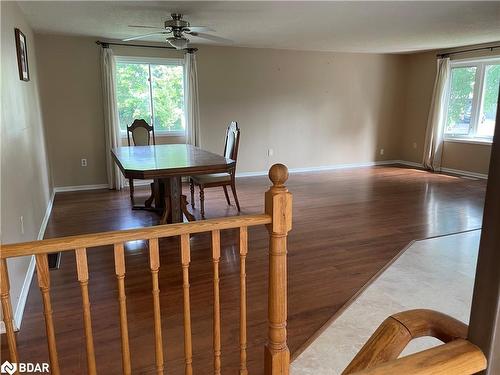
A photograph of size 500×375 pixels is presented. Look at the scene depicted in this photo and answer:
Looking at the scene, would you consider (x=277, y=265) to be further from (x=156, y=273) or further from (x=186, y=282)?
(x=156, y=273)

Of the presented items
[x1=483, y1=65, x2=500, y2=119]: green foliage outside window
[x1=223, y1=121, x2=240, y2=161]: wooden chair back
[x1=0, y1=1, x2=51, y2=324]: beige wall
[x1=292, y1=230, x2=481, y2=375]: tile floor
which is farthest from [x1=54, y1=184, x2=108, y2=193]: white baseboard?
[x1=483, y1=65, x2=500, y2=119]: green foliage outside window

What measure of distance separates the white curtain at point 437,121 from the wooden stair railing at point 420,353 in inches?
281

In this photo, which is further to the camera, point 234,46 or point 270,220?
point 234,46

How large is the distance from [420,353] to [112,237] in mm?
951

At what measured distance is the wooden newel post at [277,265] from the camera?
55.1 inches

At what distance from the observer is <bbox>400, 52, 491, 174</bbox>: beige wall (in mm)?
6622

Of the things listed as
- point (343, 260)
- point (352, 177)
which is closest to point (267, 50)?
point (352, 177)

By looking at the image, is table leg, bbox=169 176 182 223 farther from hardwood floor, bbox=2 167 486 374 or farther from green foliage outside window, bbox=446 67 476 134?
green foliage outside window, bbox=446 67 476 134

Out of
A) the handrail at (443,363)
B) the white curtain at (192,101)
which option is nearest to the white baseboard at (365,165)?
the white curtain at (192,101)

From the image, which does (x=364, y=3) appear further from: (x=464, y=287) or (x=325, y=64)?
(x=325, y=64)

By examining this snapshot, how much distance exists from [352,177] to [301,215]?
259 cm

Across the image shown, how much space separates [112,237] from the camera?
1.24m

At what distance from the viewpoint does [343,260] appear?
315 cm

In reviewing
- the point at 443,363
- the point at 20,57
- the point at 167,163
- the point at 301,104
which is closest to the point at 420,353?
the point at 443,363
